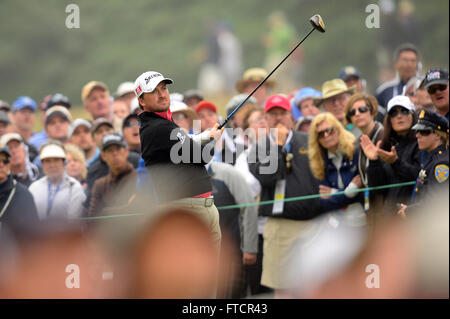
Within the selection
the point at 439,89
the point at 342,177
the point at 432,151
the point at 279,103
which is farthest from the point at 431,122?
the point at 279,103

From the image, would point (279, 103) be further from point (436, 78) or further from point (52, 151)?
point (52, 151)

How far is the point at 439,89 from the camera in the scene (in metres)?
6.09

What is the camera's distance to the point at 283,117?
284 inches

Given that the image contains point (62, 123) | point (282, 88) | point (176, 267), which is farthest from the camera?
point (282, 88)

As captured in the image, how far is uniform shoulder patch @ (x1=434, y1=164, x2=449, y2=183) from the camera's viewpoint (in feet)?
18.1

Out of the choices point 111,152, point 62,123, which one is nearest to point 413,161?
point 111,152

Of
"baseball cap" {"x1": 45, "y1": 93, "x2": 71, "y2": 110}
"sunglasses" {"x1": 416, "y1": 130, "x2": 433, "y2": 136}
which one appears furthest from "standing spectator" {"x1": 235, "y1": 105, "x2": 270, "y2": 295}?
"baseball cap" {"x1": 45, "y1": 93, "x2": 71, "y2": 110}

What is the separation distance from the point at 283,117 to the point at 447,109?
5.68 feet

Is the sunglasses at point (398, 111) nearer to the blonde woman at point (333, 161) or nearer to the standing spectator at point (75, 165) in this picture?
the blonde woman at point (333, 161)

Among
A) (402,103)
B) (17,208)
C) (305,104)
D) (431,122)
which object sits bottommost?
(17,208)

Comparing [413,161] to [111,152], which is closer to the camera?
[413,161]

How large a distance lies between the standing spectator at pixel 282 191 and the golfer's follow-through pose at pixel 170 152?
1.10 meters

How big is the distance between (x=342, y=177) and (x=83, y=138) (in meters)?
3.47
